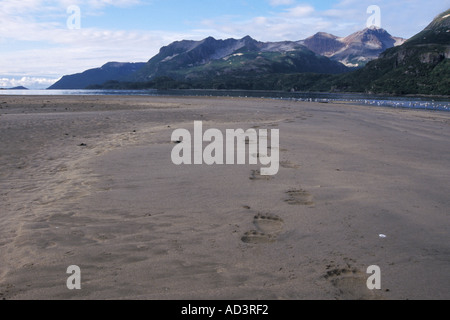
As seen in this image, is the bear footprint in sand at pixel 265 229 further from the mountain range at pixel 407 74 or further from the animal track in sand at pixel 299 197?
the mountain range at pixel 407 74

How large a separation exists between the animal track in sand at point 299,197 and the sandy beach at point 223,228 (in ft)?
0.14

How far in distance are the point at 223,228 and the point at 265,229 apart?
66cm

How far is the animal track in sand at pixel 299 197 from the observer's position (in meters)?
5.92

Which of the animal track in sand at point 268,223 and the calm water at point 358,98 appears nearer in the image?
the animal track in sand at point 268,223

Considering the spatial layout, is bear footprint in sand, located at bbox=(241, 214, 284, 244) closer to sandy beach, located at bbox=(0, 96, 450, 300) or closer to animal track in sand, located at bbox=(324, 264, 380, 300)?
sandy beach, located at bbox=(0, 96, 450, 300)

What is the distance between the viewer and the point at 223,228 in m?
4.88

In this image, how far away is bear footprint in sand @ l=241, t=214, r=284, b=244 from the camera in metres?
4.53

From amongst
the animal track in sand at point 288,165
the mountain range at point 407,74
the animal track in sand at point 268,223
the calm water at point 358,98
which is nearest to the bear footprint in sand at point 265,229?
the animal track in sand at point 268,223

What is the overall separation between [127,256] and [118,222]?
1.16 m

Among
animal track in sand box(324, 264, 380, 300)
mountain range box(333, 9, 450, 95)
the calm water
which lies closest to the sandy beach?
animal track in sand box(324, 264, 380, 300)

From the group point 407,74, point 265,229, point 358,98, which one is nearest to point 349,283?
point 265,229

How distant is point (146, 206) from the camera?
227 inches

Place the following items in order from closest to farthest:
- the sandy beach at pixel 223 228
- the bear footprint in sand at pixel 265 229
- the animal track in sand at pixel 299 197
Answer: the sandy beach at pixel 223 228, the bear footprint in sand at pixel 265 229, the animal track in sand at pixel 299 197

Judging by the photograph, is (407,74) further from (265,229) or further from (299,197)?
(265,229)
